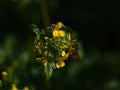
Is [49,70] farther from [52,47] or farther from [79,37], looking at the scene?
[79,37]

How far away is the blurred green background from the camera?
422 cm

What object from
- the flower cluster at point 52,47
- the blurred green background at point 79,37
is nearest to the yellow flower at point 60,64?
the flower cluster at point 52,47

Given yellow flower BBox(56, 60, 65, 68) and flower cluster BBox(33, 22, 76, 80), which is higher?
flower cluster BBox(33, 22, 76, 80)

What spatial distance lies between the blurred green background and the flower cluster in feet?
3.13

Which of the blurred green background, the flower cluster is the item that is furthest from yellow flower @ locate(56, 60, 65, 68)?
the blurred green background

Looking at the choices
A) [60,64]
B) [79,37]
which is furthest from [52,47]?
[79,37]

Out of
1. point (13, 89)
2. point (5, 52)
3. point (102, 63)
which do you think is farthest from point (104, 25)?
point (13, 89)

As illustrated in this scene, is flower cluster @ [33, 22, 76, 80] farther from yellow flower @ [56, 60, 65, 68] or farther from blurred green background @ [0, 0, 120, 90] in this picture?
blurred green background @ [0, 0, 120, 90]

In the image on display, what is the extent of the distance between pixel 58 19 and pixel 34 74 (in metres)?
0.91

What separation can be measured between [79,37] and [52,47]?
5.93ft

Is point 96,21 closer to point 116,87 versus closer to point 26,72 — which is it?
point 116,87

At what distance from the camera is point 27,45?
4.43 m

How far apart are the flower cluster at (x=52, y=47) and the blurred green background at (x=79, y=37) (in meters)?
0.95

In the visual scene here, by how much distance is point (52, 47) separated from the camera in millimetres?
2943
